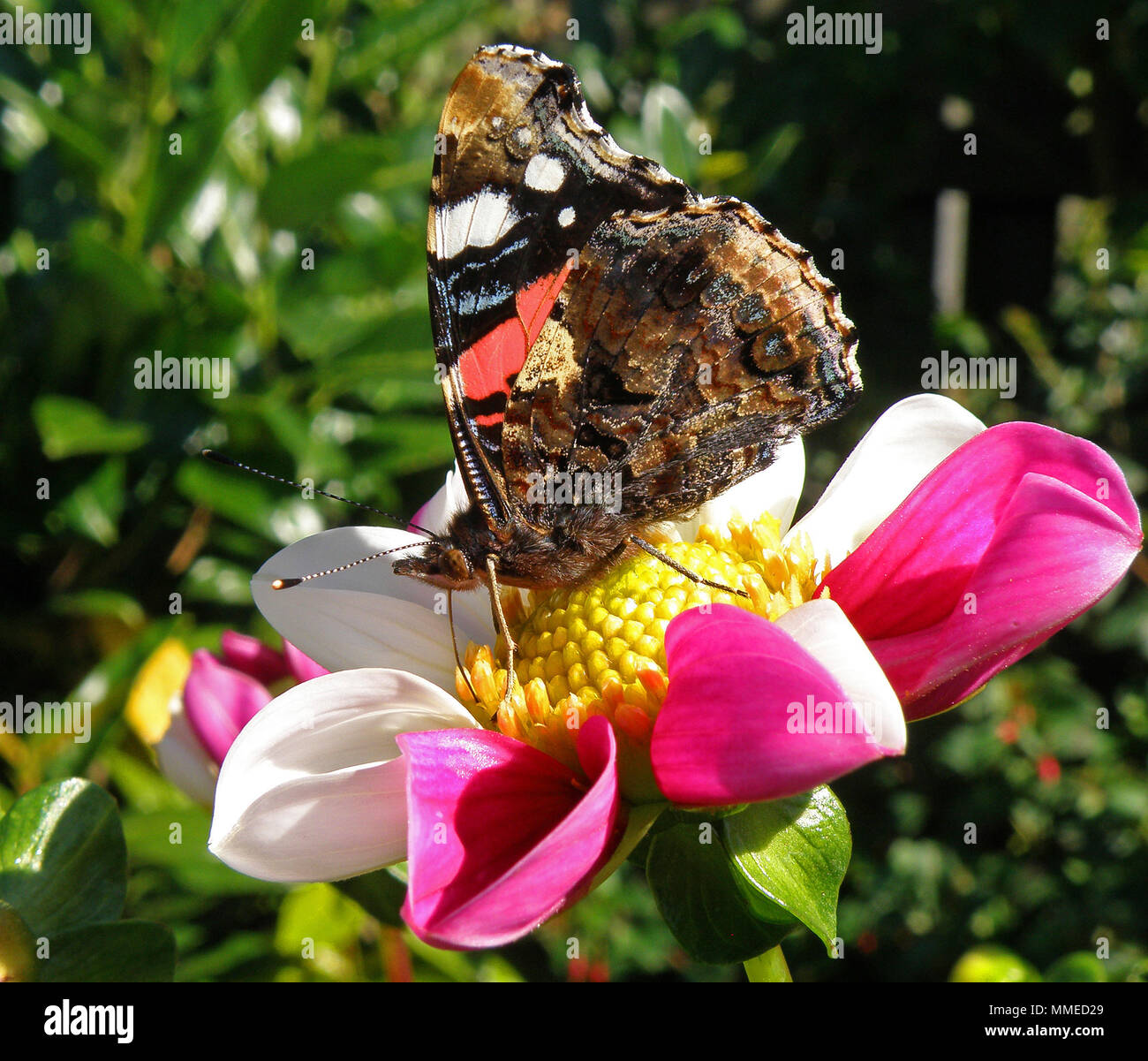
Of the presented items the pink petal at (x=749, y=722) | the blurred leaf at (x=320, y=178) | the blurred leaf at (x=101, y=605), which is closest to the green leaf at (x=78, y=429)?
the blurred leaf at (x=101, y=605)

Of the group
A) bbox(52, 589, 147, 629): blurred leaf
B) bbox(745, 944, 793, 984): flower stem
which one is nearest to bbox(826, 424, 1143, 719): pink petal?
bbox(745, 944, 793, 984): flower stem

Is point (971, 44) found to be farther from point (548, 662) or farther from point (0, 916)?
point (0, 916)

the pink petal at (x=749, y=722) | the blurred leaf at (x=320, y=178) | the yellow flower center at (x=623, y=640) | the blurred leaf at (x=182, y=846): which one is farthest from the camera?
the blurred leaf at (x=320, y=178)

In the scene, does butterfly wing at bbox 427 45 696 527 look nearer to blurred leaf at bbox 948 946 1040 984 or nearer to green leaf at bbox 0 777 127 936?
green leaf at bbox 0 777 127 936

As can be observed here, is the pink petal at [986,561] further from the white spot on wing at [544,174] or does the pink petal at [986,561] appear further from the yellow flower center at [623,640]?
the white spot on wing at [544,174]

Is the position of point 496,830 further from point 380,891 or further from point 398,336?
point 398,336

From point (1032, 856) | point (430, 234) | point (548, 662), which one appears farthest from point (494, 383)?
point (1032, 856)
